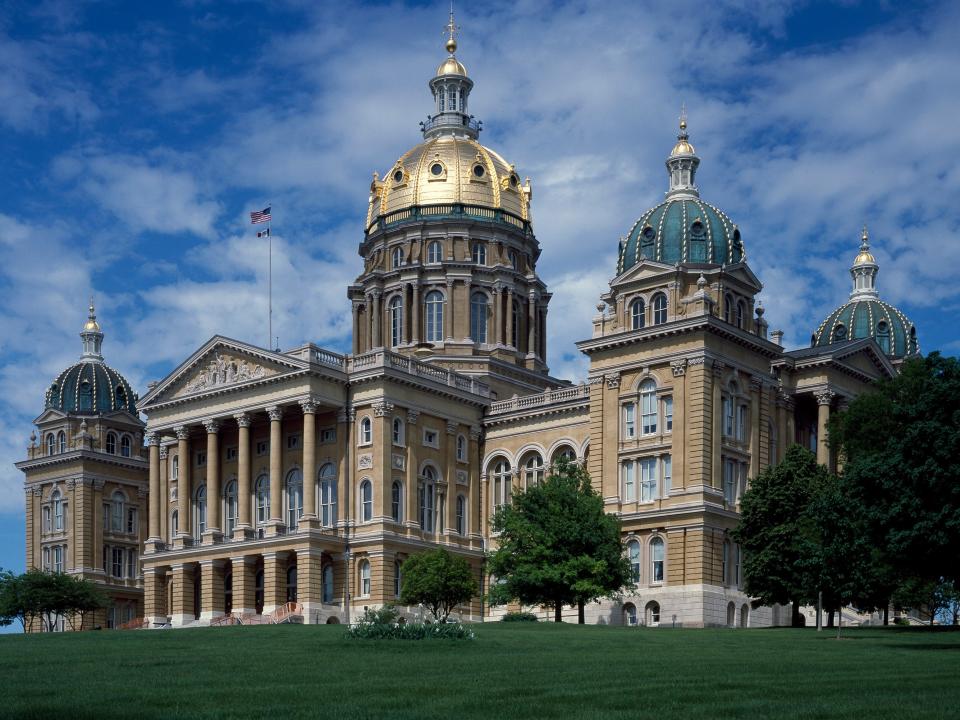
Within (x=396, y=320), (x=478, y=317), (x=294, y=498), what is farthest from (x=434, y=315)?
(x=294, y=498)

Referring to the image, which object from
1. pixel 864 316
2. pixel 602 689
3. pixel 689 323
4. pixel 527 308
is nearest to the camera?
pixel 602 689

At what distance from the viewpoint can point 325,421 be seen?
8812cm

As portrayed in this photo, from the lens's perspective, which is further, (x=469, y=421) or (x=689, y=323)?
(x=469, y=421)

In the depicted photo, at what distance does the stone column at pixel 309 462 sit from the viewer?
A: 84.2 m

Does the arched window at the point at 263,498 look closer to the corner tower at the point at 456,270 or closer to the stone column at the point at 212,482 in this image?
the stone column at the point at 212,482

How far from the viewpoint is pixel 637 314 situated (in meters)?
80.7

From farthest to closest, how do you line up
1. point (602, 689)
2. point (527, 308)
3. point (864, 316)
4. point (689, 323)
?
1. point (527, 308)
2. point (864, 316)
3. point (689, 323)
4. point (602, 689)

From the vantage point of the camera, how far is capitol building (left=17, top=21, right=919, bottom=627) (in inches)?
3068

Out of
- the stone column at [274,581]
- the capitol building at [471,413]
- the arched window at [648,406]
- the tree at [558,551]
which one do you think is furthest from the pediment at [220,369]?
the tree at [558,551]

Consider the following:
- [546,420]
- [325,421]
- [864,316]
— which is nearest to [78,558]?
[325,421]

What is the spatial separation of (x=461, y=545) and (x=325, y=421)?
35.6 ft

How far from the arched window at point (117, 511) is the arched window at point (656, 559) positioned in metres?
49.7

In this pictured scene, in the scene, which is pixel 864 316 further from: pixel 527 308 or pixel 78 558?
pixel 78 558

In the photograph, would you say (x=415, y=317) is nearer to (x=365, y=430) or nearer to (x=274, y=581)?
(x=365, y=430)
